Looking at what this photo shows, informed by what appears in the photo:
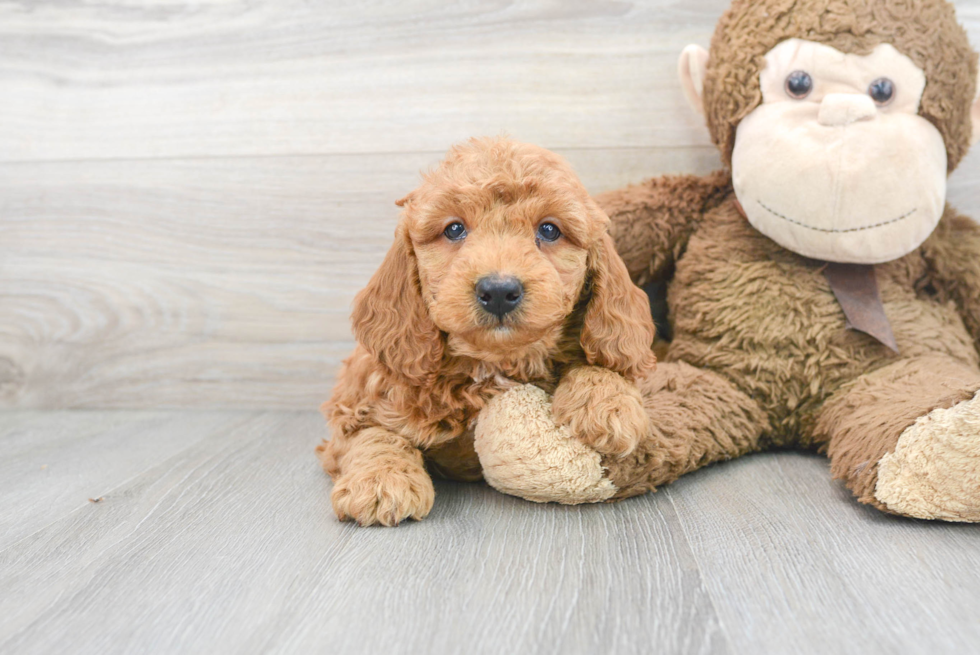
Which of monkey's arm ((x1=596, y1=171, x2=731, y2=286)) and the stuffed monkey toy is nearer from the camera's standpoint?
the stuffed monkey toy

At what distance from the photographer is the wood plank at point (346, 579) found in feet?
2.70

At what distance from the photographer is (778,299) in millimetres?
1475

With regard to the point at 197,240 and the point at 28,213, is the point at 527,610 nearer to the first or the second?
the point at 197,240

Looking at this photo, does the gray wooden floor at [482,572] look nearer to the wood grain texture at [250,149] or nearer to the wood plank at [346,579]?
the wood plank at [346,579]

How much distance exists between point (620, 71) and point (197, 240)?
1.15 m

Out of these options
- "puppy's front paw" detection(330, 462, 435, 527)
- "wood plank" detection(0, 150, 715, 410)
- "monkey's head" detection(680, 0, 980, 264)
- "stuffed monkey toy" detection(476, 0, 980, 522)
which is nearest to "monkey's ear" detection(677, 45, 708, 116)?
"stuffed monkey toy" detection(476, 0, 980, 522)

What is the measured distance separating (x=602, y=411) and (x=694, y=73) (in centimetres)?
86

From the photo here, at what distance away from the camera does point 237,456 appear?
1.57 m

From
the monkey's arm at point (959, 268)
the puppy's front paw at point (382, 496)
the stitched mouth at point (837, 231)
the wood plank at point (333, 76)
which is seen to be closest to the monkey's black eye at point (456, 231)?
the puppy's front paw at point (382, 496)

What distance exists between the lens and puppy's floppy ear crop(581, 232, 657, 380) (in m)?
1.18

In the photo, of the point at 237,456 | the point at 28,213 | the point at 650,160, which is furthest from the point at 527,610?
the point at 28,213

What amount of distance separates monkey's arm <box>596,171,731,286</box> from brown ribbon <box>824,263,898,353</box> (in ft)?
0.99

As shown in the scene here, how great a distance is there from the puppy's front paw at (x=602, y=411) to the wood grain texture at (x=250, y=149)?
0.78 metres

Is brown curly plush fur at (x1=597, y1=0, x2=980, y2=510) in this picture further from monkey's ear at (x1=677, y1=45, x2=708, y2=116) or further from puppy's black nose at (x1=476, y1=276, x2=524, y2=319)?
puppy's black nose at (x1=476, y1=276, x2=524, y2=319)
